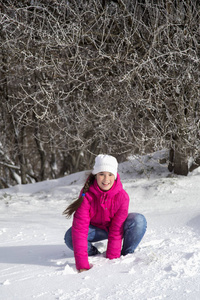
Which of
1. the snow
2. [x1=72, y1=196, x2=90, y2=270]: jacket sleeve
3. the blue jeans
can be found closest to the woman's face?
[x1=72, y1=196, x2=90, y2=270]: jacket sleeve

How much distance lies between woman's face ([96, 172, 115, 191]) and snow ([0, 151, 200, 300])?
23.5 inches

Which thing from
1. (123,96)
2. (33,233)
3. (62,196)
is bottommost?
(62,196)

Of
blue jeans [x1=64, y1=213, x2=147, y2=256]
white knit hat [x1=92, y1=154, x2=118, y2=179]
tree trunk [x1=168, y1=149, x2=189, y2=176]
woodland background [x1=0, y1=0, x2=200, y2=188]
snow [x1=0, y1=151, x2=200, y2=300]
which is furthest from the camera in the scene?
tree trunk [x1=168, y1=149, x2=189, y2=176]

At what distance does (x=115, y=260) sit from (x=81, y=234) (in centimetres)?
35

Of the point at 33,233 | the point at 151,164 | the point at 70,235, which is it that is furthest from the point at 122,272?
the point at 151,164

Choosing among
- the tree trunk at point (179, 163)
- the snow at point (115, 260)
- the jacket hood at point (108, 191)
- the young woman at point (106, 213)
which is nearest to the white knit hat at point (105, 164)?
the young woman at point (106, 213)

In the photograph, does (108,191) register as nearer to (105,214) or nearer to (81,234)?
(105,214)

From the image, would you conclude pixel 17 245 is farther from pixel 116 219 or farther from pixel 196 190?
pixel 196 190

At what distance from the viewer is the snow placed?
7.02 ft

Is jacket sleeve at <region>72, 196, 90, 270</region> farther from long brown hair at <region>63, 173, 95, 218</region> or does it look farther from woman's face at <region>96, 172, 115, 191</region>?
woman's face at <region>96, 172, 115, 191</region>

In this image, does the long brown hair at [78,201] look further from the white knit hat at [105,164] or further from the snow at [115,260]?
the snow at [115,260]

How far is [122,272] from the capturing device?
95.9 inches

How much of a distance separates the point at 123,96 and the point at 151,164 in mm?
1946

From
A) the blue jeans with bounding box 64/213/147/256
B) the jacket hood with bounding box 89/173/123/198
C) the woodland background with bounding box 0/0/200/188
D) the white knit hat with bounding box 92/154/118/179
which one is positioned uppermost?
the woodland background with bounding box 0/0/200/188
